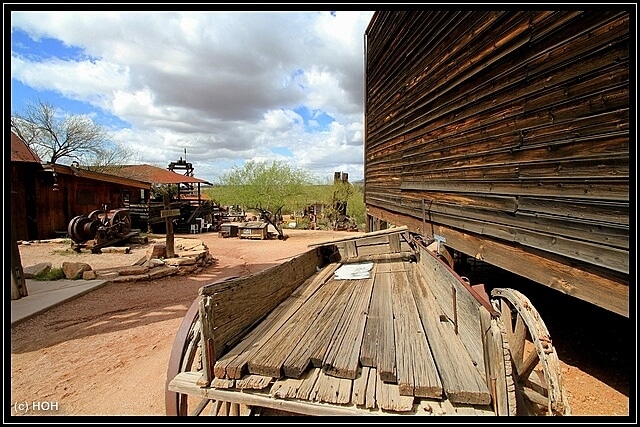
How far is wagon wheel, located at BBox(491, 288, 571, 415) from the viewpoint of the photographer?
139cm

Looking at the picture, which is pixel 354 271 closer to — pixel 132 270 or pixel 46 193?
pixel 132 270

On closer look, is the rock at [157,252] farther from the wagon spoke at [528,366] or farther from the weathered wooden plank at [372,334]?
the wagon spoke at [528,366]

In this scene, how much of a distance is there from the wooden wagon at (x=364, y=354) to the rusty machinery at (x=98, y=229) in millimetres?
10286

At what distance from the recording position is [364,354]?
1.73 metres

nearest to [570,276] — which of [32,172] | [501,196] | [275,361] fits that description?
[501,196]

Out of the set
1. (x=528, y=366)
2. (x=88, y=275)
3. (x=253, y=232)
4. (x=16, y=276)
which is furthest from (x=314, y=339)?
(x=253, y=232)

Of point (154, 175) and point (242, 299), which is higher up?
point (154, 175)

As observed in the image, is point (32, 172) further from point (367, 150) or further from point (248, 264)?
point (367, 150)

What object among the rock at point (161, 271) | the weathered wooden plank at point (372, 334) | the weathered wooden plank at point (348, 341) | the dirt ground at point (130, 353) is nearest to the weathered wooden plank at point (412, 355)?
the weathered wooden plank at point (372, 334)

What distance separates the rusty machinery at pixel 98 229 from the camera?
998 centimetres

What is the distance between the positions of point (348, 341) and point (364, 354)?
20cm

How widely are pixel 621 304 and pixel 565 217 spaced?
725 millimetres

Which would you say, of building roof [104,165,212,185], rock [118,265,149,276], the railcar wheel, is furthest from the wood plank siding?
building roof [104,165,212,185]

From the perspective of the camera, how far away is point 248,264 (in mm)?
10094
